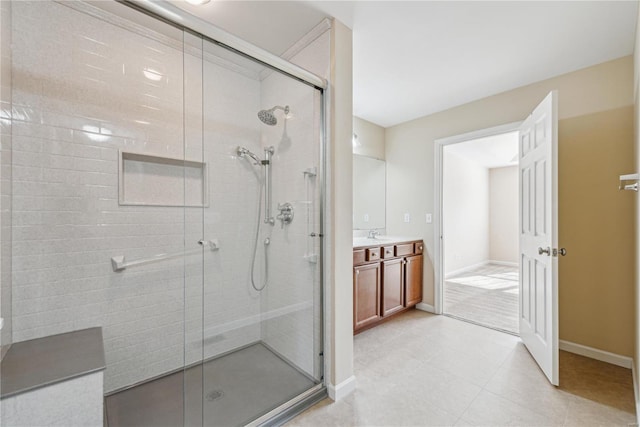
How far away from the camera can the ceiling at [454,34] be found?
1739 mm

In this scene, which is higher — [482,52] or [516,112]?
[482,52]

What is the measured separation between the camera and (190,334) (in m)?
1.83

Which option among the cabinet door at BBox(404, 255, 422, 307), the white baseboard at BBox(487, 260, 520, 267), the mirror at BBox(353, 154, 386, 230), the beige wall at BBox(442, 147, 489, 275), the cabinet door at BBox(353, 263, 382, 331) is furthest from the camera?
the white baseboard at BBox(487, 260, 520, 267)

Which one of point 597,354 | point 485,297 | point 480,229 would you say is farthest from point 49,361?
point 480,229

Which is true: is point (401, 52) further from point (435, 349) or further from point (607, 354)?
point (607, 354)

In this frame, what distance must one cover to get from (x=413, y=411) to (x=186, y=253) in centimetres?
170

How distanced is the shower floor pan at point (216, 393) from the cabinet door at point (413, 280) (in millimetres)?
1760

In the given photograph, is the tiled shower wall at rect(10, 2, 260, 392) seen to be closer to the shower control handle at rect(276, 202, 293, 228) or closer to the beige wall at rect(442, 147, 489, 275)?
the shower control handle at rect(276, 202, 293, 228)

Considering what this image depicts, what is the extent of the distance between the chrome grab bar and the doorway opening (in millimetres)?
2579

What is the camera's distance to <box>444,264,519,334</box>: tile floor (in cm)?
314

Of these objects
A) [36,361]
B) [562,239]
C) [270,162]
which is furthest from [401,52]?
[36,361]

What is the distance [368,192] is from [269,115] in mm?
2046

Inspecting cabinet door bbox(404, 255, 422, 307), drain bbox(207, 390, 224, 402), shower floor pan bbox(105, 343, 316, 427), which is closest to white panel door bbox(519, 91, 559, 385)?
cabinet door bbox(404, 255, 422, 307)

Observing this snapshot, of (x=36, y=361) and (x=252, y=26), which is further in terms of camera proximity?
(x=252, y=26)
